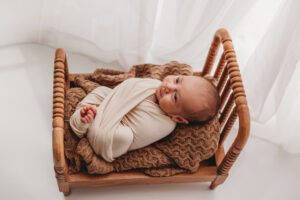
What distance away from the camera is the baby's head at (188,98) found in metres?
1.14

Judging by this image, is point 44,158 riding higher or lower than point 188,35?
lower

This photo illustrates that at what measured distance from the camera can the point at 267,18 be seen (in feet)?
4.54

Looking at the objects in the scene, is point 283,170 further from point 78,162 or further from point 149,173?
point 78,162

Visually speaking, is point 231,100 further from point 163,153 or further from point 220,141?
point 163,153

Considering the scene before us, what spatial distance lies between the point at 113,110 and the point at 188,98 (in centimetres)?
30

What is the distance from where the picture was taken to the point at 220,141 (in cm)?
140

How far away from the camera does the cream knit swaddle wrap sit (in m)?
1.18

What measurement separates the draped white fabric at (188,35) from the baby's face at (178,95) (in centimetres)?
41

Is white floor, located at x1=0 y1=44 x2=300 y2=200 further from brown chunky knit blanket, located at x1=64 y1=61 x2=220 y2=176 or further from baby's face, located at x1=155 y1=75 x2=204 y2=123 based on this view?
baby's face, located at x1=155 y1=75 x2=204 y2=123

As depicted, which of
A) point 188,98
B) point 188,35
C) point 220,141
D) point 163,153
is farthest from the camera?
point 188,35

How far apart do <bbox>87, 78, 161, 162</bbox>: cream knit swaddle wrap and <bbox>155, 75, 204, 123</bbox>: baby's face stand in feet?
0.23

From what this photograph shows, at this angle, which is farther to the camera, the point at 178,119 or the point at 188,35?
the point at 188,35

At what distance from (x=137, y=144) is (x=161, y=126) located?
0.12m

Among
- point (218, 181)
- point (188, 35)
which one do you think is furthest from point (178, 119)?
point (188, 35)
